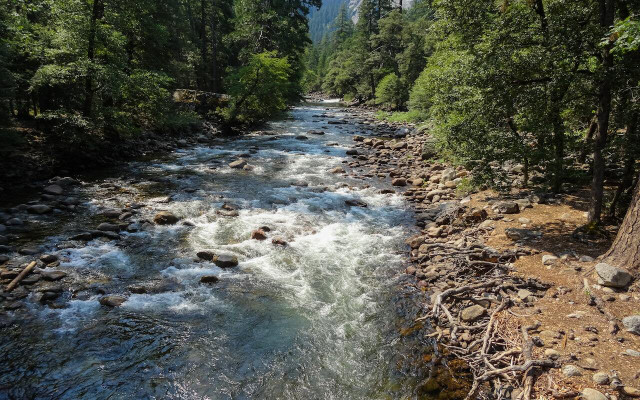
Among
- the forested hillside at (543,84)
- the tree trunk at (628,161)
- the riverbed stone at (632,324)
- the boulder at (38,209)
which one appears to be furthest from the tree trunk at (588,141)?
the boulder at (38,209)

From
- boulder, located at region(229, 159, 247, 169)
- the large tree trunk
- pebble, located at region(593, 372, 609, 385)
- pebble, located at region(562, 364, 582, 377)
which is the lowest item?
pebble, located at region(562, 364, 582, 377)

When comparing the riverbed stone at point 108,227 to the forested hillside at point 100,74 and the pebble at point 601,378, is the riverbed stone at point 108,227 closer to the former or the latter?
the forested hillside at point 100,74

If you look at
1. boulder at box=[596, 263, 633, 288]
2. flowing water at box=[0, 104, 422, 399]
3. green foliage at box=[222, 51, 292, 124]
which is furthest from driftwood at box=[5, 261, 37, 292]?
green foliage at box=[222, 51, 292, 124]

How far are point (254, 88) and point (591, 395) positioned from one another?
2669 cm

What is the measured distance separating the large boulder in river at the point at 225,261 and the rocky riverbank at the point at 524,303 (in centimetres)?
432

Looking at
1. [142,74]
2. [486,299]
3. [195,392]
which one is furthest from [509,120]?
[142,74]

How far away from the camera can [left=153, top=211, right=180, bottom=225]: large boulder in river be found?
1047cm

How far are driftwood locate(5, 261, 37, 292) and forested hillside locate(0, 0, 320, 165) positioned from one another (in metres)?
6.65

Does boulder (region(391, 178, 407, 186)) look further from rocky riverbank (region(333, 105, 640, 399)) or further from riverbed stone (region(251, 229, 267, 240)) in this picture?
riverbed stone (region(251, 229, 267, 240))

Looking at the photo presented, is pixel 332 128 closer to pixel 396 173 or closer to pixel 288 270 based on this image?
pixel 396 173

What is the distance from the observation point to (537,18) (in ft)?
27.0

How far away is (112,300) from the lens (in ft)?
21.8

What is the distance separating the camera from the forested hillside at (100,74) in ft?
42.3

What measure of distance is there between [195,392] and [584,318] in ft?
20.1
